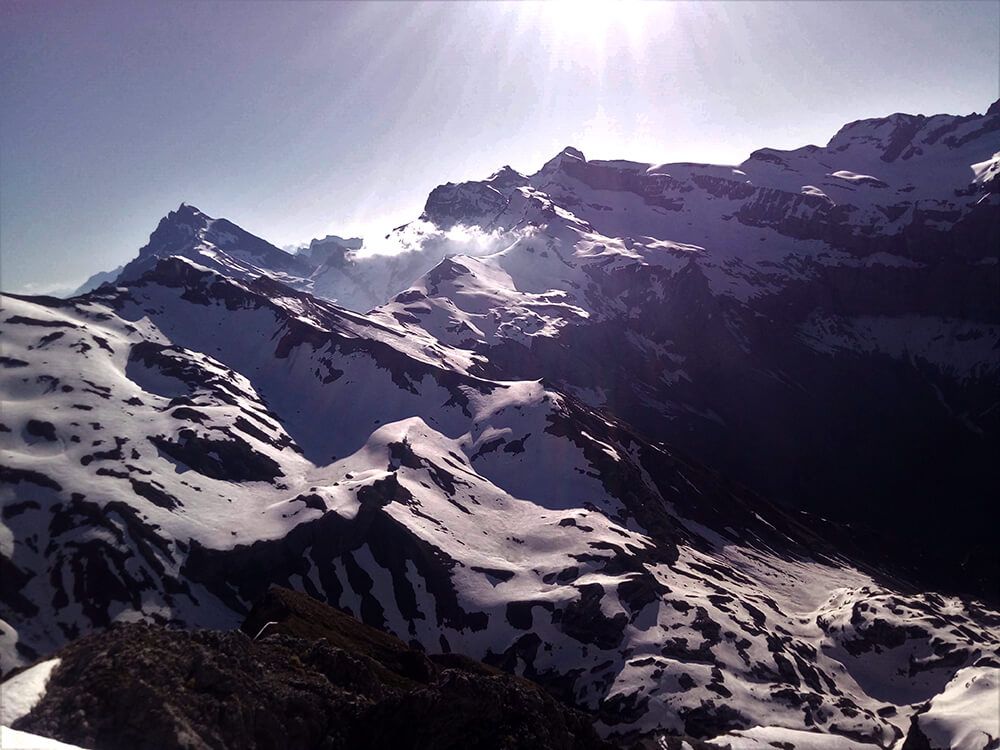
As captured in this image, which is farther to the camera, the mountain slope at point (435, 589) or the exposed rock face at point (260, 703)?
the mountain slope at point (435, 589)

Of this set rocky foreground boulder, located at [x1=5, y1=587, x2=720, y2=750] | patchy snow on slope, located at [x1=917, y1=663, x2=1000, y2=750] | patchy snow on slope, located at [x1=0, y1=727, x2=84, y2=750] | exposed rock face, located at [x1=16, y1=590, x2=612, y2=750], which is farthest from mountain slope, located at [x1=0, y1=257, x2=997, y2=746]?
patchy snow on slope, located at [x1=0, y1=727, x2=84, y2=750]

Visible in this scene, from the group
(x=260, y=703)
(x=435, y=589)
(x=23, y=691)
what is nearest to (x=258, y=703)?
(x=260, y=703)

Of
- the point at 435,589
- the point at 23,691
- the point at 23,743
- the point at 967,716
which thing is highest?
the point at 23,743

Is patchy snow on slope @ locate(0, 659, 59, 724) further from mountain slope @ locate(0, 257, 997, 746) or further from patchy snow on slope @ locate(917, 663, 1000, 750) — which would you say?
patchy snow on slope @ locate(917, 663, 1000, 750)

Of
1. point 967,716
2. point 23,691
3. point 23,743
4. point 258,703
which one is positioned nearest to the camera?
point 23,743

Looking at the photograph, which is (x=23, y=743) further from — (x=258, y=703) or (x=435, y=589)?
(x=435, y=589)

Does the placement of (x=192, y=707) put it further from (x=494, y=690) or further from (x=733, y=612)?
(x=733, y=612)

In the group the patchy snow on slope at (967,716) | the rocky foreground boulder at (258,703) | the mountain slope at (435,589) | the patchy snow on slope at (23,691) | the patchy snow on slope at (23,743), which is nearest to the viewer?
the patchy snow on slope at (23,743)

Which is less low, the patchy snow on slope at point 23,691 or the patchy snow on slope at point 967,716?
the patchy snow on slope at point 23,691

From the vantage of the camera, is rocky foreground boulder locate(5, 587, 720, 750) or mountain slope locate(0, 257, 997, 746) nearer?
rocky foreground boulder locate(5, 587, 720, 750)

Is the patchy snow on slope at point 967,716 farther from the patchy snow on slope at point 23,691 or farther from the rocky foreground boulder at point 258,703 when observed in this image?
the patchy snow on slope at point 23,691

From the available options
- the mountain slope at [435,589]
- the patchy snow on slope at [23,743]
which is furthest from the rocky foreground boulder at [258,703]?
the mountain slope at [435,589]

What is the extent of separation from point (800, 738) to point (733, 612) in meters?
49.6

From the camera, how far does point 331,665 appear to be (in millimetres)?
71500
